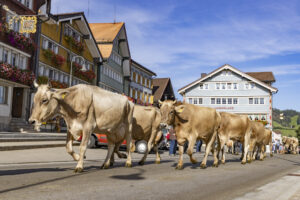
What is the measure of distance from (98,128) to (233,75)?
51996 millimetres

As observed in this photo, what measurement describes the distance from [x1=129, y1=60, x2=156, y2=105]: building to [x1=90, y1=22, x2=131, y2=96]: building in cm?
238

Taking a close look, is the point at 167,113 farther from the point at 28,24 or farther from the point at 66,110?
the point at 28,24

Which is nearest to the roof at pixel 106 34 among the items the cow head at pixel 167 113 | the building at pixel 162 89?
the building at pixel 162 89

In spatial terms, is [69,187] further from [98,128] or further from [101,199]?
[98,128]

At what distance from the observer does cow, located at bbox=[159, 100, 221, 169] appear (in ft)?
33.1

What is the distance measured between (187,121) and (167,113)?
0.82 metres

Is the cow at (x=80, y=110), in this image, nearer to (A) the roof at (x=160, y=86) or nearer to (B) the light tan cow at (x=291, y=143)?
(B) the light tan cow at (x=291, y=143)

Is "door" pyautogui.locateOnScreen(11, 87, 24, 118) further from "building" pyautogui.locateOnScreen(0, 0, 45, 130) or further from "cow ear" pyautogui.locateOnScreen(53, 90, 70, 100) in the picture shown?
"cow ear" pyautogui.locateOnScreen(53, 90, 70, 100)

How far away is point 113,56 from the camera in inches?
1849

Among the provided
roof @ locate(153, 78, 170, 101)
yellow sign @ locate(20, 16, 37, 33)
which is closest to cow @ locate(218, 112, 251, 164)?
yellow sign @ locate(20, 16, 37, 33)

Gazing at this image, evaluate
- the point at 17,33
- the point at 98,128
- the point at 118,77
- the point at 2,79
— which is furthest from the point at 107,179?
the point at 118,77

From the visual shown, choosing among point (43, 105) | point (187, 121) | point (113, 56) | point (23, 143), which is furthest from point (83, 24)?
point (43, 105)

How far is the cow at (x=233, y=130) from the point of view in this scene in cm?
1348

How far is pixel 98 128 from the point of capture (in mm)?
8594
